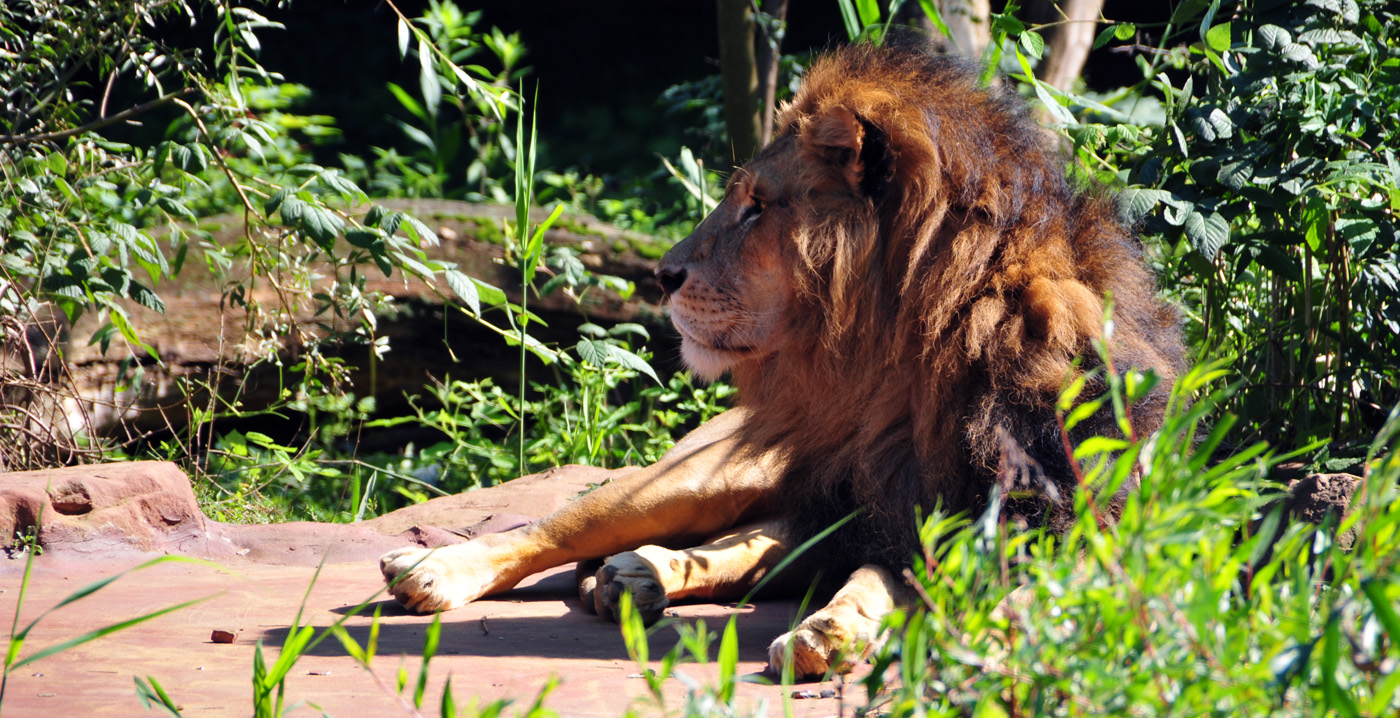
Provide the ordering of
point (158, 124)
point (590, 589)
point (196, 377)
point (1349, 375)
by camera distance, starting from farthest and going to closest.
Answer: point (158, 124) → point (196, 377) → point (1349, 375) → point (590, 589)

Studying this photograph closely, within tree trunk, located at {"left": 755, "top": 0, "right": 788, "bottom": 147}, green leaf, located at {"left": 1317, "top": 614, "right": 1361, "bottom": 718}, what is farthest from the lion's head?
tree trunk, located at {"left": 755, "top": 0, "right": 788, "bottom": 147}

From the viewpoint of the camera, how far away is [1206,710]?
118 cm

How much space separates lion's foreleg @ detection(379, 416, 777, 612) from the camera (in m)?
3.01

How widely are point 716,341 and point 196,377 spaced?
306 cm

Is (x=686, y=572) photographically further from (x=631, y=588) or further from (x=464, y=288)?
(x=464, y=288)

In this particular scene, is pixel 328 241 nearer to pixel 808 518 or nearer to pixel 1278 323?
pixel 808 518

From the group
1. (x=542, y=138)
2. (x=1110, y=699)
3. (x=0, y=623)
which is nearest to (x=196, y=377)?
(x=0, y=623)

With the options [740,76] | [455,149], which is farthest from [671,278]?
[455,149]

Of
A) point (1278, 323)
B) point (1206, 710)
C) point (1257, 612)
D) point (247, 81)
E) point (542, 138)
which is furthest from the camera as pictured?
point (542, 138)

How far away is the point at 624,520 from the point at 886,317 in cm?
105

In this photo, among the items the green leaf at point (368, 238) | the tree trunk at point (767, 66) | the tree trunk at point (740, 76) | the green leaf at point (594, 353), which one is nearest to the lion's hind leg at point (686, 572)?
the green leaf at point (594, 353)

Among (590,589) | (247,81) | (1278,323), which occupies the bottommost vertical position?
(590,589)

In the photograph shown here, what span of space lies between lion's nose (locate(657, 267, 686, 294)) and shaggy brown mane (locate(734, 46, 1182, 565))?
31 cm

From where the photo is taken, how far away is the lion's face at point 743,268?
2.68 m
